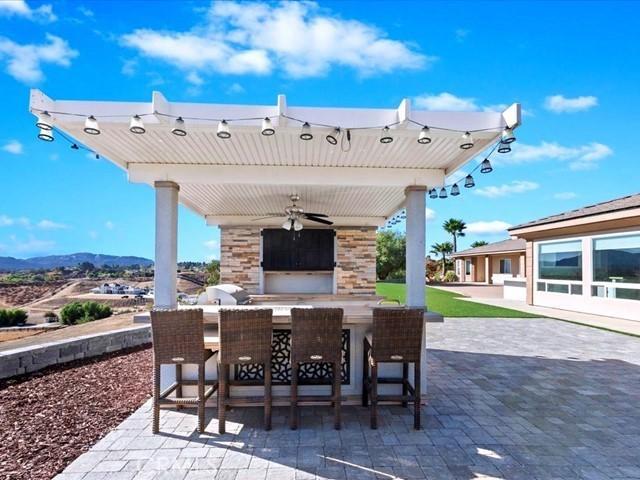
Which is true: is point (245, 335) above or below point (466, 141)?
below

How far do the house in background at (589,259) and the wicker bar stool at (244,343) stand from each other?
401 inches

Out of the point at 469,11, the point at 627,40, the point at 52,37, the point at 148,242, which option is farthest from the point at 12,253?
the point at 627,40

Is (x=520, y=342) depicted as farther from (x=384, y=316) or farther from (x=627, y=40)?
(x=627, y=40)

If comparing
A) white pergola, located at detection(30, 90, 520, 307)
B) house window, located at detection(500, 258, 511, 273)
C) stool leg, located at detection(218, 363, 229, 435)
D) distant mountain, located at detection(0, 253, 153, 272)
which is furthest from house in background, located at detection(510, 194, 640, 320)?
distant mountain, located at detection(0, 253, 153, 272)

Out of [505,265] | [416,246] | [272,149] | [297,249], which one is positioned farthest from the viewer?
[505,265]

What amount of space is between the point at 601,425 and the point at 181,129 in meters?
4.66

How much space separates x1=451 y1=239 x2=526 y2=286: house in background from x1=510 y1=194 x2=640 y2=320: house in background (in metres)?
7.77

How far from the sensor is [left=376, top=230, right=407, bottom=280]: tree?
2602 cm

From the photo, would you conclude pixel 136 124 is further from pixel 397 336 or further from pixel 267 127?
pixel 397 336

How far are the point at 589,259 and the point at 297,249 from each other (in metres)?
8.98

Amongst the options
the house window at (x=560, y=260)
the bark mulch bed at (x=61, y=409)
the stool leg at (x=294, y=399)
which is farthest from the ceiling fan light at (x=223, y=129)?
the house window at (x=560, y=260)

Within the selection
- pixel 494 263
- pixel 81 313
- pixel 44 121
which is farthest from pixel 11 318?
pixel 494 263

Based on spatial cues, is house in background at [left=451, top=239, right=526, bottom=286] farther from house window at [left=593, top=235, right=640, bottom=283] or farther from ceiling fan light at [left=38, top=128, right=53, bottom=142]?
ceiling fan light at [left=38, top=128, right=53, bottom=142]

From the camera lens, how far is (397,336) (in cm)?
327
